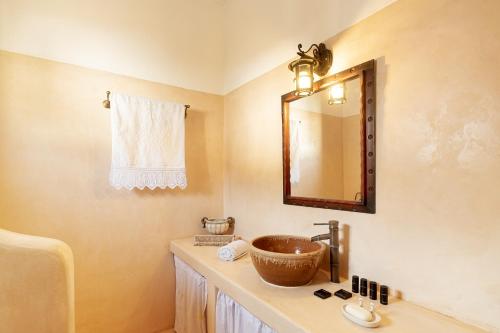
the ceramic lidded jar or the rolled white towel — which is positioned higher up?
the ceramic lidded jar

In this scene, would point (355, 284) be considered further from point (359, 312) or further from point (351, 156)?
point (351, 156)

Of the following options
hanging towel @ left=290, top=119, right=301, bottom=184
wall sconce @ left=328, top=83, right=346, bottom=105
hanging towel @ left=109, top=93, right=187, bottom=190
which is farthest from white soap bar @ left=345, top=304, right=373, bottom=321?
hanging towel @ left=109, top=93, right=187, bottom=190

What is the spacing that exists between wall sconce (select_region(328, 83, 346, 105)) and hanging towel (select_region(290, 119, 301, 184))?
0.80ft

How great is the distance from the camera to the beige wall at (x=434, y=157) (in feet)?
2.57

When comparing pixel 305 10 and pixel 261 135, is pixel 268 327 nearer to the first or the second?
pixel 261 135

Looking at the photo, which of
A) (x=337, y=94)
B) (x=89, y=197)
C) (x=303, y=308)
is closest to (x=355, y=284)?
(x=303, y=308)

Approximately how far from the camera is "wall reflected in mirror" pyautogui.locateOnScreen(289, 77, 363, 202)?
1151mm

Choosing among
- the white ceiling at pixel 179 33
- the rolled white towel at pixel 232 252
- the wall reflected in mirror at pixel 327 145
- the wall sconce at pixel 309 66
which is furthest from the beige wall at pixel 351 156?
the rolled white towel at pixel 232 252

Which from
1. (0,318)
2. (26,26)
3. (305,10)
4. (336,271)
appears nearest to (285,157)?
(336,271)

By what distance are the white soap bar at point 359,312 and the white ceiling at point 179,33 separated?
1.20 m

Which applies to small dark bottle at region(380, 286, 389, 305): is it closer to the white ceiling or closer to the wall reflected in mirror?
the wall reflected in mirror

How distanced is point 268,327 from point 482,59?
1.21 meters

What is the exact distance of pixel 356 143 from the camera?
1146 millimetres

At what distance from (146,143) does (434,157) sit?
5.24 feet
